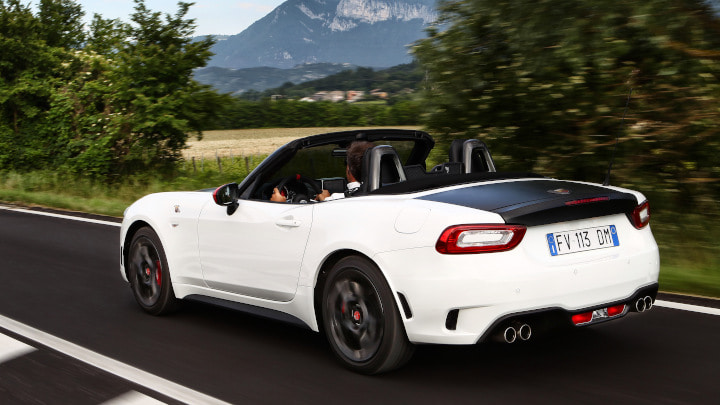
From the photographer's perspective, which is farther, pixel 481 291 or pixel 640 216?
pixel 640 216

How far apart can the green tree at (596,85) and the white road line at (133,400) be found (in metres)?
6.81

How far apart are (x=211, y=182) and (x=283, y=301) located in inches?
602

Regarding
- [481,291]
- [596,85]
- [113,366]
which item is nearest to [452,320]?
[481,291]

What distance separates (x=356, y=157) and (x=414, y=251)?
3.86ft

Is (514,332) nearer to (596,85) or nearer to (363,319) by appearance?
(363,319)

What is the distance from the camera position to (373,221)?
4.36 meters

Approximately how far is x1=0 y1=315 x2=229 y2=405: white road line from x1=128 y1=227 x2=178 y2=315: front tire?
826 millimetres

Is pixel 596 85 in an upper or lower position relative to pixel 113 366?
upper

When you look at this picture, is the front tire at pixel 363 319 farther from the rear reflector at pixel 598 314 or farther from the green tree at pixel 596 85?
the green tree at pixel 596 85

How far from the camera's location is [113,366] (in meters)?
4.85

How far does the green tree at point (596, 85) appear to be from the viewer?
361 inches

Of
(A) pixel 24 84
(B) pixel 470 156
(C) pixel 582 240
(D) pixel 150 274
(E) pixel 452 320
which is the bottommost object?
(D) pixel 150 274

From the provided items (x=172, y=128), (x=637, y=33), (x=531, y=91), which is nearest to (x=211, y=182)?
(x=172, y=128)

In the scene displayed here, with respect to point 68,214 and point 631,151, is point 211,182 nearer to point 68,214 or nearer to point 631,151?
point 68,214
